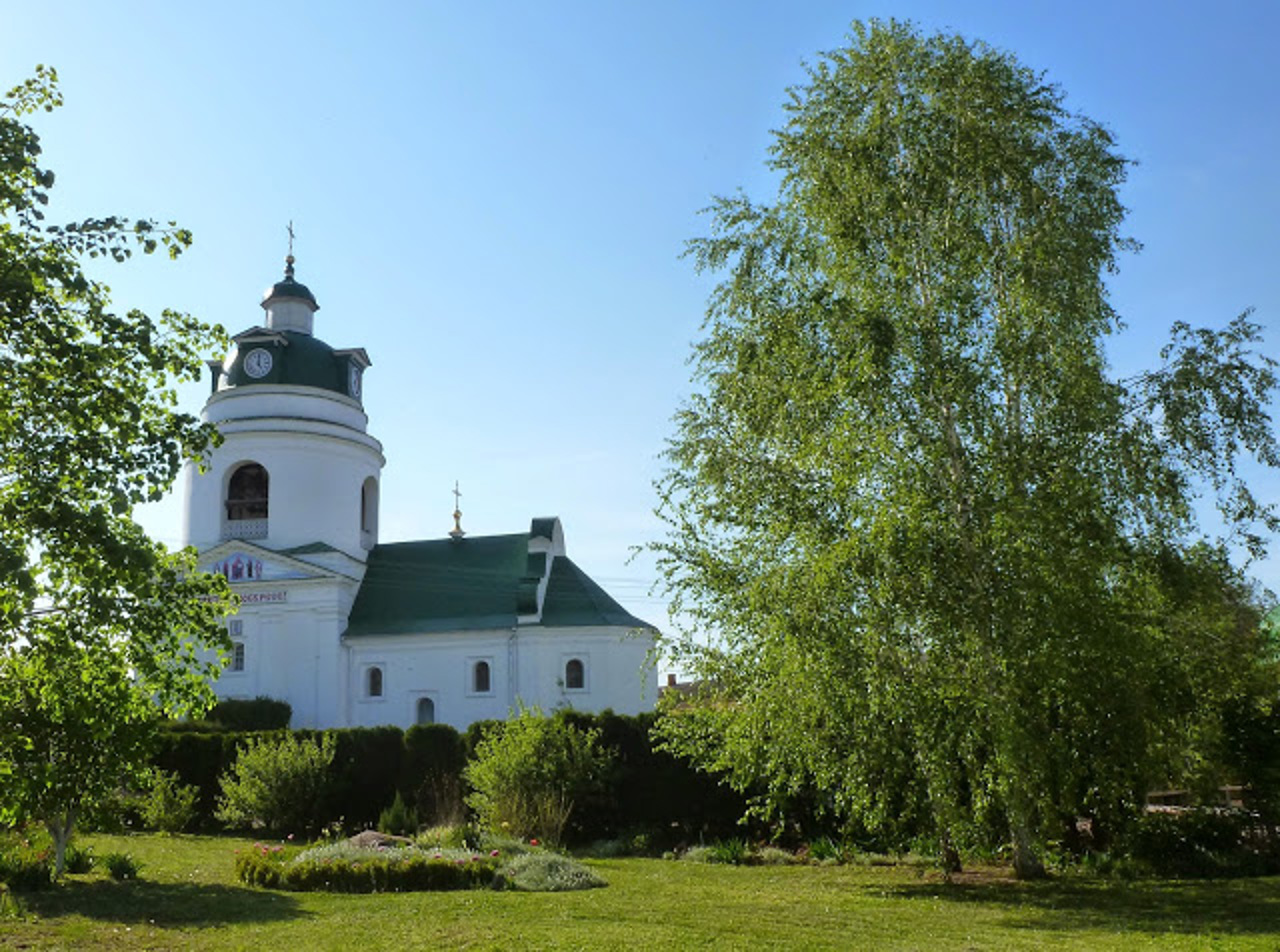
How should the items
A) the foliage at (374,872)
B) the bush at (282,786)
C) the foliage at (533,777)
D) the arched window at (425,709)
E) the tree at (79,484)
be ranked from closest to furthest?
1. the tree at (79,484)
2. the foliage at (374,872)
3. the foliage at (533,777)
4. the bush at (282,786)
5. the arched window at (425,709)

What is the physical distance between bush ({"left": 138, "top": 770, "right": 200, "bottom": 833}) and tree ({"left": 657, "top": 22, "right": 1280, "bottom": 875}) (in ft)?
41.0

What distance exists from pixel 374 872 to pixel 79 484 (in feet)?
25.3

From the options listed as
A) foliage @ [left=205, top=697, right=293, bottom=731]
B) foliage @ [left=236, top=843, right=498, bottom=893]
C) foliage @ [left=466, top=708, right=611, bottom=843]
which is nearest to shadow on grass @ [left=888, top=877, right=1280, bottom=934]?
foliage @ [left=236, top=843, right=498, bottom=893]

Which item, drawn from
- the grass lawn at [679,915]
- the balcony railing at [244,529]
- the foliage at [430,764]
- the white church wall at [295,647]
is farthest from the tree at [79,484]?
the balcony railing at [244,529]

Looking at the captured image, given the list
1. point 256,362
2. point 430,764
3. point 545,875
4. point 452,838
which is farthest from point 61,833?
point 256,362

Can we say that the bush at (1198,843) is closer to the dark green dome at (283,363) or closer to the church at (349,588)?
the church at (349,588)

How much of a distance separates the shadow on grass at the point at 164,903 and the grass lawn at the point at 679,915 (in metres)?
0.03

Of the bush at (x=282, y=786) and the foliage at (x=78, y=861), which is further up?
the bush at (x=282, y=786)

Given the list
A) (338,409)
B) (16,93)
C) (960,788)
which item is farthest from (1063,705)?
(338,409)

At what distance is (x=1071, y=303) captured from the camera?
17.5 metres

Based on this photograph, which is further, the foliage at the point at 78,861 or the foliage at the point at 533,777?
the foliage at the point at 533,777

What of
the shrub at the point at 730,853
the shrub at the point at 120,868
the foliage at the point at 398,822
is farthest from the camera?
the foliage at the point at 398,822

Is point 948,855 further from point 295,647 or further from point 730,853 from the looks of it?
point 295,647

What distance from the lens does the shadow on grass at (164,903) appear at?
13094 mm
